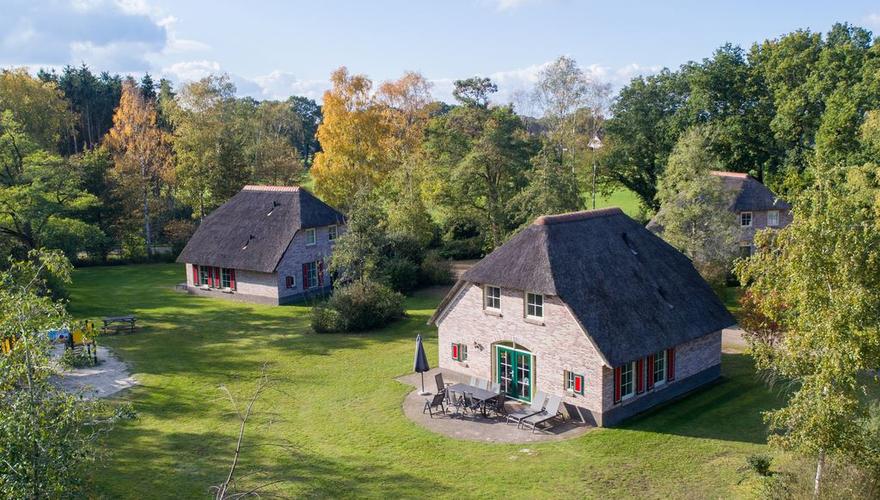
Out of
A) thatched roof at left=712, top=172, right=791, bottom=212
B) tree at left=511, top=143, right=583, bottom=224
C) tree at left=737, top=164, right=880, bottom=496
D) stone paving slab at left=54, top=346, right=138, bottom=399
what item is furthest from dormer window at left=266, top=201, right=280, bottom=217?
tree at left=737, top=164, right=880, bottom=496

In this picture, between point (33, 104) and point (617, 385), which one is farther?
point (33, 104)

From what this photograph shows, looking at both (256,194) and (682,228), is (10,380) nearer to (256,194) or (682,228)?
(682,228)

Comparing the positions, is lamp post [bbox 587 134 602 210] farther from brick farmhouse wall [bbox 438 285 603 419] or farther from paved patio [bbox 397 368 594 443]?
paved patio [bbox 397 368 594 443]

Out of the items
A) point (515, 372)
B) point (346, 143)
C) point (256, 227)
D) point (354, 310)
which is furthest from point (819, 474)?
point (346, 143)

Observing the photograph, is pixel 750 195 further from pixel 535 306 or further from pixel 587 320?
pixel 587 320

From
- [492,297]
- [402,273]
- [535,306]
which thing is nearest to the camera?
[535,306]

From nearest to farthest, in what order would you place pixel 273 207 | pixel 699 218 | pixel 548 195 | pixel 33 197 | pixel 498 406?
pixel 498 406, pixel 699 218, pixel 548 195, pixel 33 197, pixel 273 207

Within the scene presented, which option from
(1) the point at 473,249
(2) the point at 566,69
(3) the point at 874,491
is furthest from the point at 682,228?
(2) the point at 566,69
